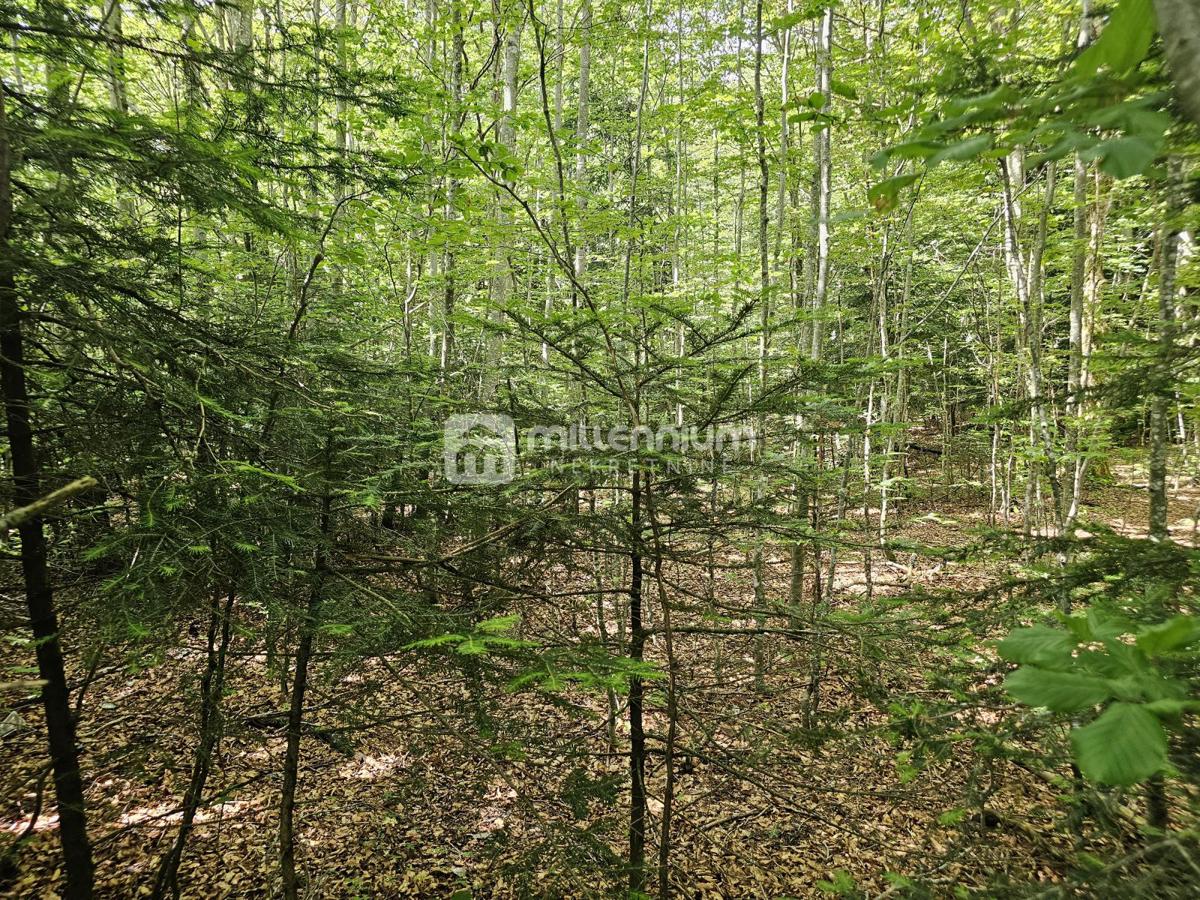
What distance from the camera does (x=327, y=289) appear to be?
8.30m

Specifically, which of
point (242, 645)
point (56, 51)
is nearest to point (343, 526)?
point (56, 51)

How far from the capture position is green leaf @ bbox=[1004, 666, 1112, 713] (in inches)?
32.6

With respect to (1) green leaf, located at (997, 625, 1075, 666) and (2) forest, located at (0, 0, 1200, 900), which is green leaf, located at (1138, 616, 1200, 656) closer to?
(2) forest, located at (0, 0, 1200, 900)

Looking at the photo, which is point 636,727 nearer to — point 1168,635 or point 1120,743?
point 1120,743

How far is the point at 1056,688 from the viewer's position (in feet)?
2.84

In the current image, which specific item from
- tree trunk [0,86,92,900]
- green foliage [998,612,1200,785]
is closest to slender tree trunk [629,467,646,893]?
green foliage [998,612,1200,785]

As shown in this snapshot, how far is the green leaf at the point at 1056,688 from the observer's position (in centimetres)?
83

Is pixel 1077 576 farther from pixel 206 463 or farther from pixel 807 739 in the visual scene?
pixel 206 463

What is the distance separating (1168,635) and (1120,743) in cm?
19

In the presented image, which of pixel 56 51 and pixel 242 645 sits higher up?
pixel 56 51

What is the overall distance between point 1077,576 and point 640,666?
196 centimetres

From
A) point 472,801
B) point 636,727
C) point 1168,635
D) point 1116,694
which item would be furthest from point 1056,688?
point 472,801

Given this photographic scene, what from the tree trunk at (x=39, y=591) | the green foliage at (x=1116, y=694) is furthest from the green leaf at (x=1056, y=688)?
the tree trunk at (x=39, y=591)

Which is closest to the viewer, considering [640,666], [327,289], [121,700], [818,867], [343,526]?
[640,666]
